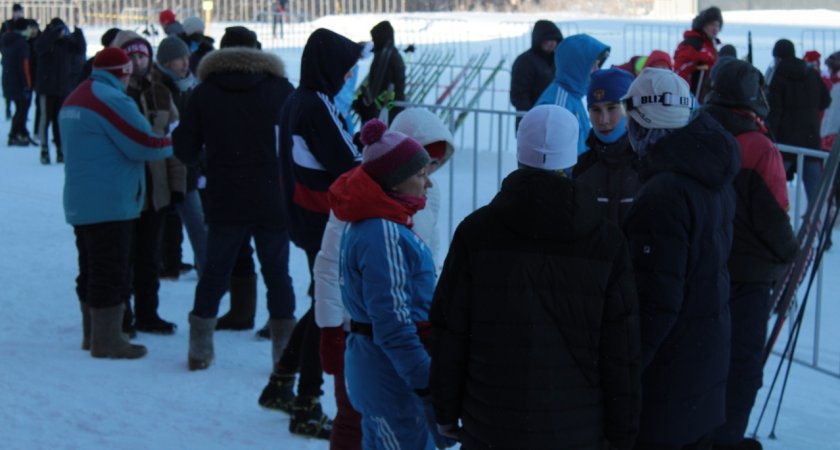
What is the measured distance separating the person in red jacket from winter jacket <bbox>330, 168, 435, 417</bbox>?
5.26 m

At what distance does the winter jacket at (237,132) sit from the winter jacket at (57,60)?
8.30 m

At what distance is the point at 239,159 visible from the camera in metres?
5.42

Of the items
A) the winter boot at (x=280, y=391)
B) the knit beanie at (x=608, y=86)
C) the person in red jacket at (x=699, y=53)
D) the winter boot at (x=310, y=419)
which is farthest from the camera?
the person in red jacket at (x=699, y=53)

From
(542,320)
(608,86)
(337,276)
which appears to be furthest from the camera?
(608,86)

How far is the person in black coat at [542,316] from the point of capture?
9.19 ft

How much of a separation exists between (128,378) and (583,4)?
96.9 feet

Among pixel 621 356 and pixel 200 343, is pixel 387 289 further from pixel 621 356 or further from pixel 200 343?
pixel 200 343

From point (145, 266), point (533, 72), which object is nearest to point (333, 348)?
point (145, 266)

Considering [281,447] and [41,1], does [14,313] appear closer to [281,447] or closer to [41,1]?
[281,447]

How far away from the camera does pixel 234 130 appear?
5371 mm

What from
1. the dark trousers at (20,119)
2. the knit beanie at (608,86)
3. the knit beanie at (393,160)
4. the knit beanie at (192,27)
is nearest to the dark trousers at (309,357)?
the knit beanie at (393,160)

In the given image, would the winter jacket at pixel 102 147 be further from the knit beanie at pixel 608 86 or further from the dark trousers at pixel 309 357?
the knit beanie at pixel 608 86

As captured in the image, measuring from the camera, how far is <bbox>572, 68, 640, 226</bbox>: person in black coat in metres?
4.37

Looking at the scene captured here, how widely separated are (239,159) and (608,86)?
1.80 meters
